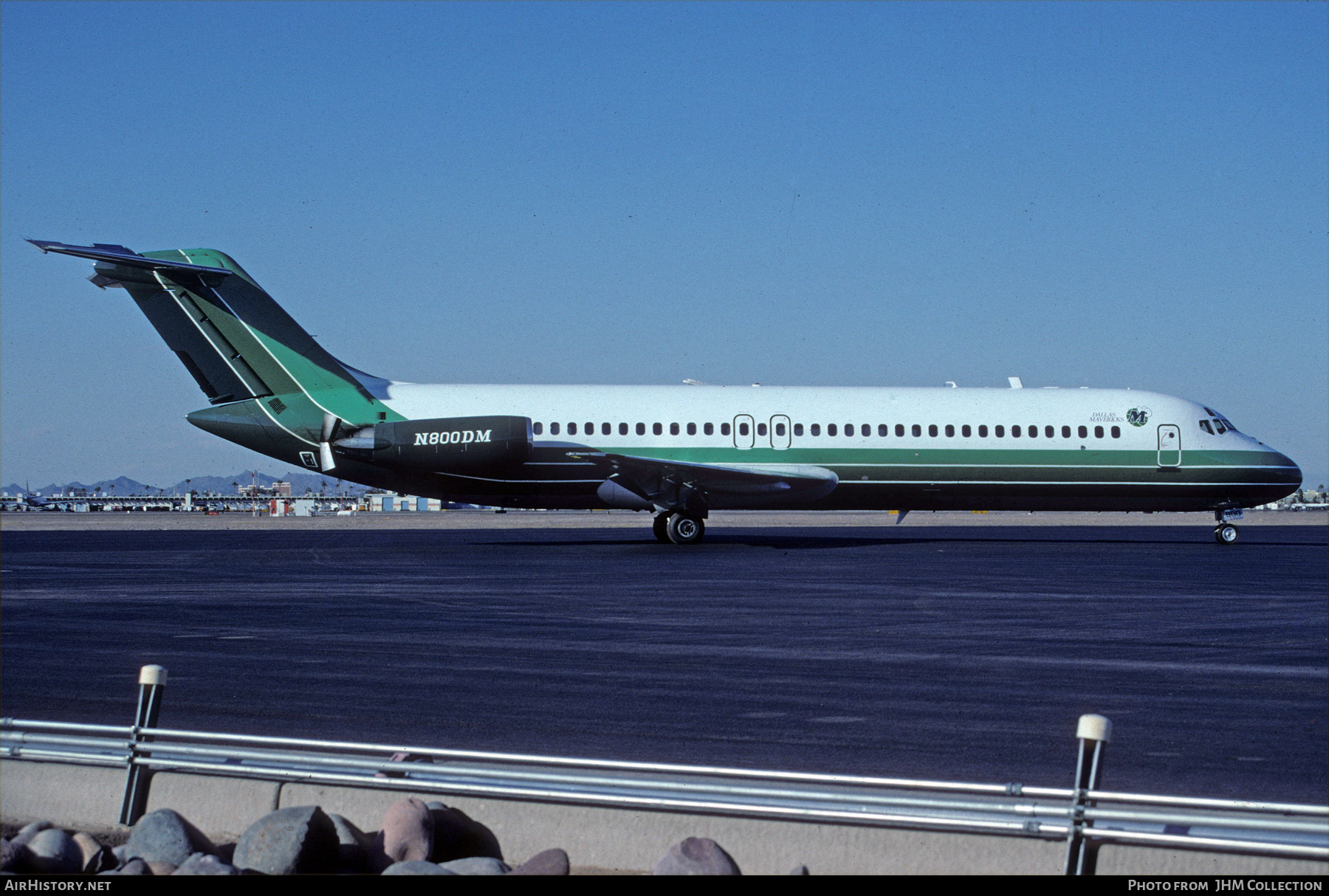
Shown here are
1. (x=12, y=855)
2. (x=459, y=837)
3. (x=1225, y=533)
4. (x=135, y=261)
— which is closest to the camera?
(x=12, y=855)

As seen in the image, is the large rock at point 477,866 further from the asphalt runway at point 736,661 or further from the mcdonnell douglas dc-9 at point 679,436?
the mcdonnell douglas dc-9 at point 679,436

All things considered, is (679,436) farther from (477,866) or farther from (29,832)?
(477,866)

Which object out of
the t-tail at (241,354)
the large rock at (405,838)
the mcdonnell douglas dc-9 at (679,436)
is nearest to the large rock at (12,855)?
the large rock at (405,838)

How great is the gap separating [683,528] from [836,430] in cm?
447

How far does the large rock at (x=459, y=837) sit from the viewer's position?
5.13 metres

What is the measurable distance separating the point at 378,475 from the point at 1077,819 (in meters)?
25.6

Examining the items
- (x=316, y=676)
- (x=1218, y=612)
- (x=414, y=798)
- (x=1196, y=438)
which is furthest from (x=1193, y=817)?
(x=1196, y=438)

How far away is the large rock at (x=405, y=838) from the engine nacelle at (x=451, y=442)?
23011 millimetres

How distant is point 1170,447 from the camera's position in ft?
103

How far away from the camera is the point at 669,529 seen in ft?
98.6

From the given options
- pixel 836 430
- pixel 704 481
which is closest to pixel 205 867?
pixel 704 481

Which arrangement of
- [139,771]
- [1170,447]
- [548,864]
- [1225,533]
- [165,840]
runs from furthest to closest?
1. [1225,533]
2. [1170,447]
3. [139,771]
4. [165,840]
5. [548,864]

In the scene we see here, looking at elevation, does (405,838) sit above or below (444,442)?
below

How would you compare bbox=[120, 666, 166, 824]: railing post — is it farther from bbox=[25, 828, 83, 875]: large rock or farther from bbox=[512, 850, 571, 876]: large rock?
bbox=[512, 850, 571, 876]: large rock
